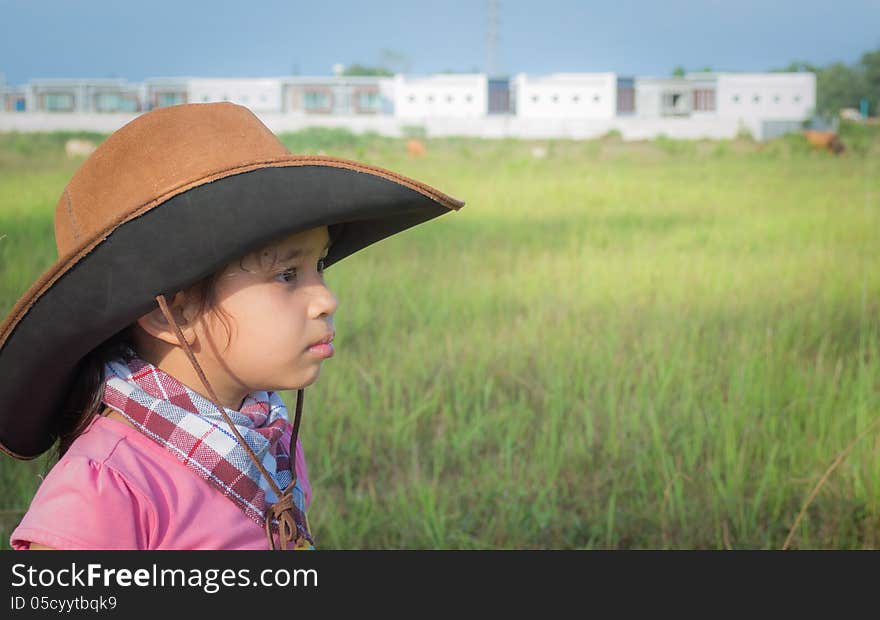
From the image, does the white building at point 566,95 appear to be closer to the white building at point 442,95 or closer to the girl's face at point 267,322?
the white building at point 442,95

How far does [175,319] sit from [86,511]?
0.29m

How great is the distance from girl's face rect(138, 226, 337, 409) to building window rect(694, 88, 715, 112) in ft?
154

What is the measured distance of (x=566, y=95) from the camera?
45.9 metres

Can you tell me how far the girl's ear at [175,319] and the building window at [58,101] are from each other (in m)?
42.6

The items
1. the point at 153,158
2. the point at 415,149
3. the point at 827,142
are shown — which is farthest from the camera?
the point at 415,149

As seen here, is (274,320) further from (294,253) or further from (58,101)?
(58,101)

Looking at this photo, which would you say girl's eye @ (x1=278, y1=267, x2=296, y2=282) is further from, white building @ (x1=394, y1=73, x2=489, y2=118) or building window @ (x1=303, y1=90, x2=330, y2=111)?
building window @ (x1=303, y1=90, x2=330, y2=111)

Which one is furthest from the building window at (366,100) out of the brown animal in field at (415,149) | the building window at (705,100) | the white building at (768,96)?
the brown animal in field at (415,149)

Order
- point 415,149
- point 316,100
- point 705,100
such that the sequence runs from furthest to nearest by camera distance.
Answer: point 316,100
point 705,100
point 415,149

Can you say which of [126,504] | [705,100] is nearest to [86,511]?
[126,504]

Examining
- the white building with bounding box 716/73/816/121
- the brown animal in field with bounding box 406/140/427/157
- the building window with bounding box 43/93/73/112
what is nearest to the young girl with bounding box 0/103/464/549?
the brown animal in field with bounding box 406/140/427/157

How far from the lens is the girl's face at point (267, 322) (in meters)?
1.40
